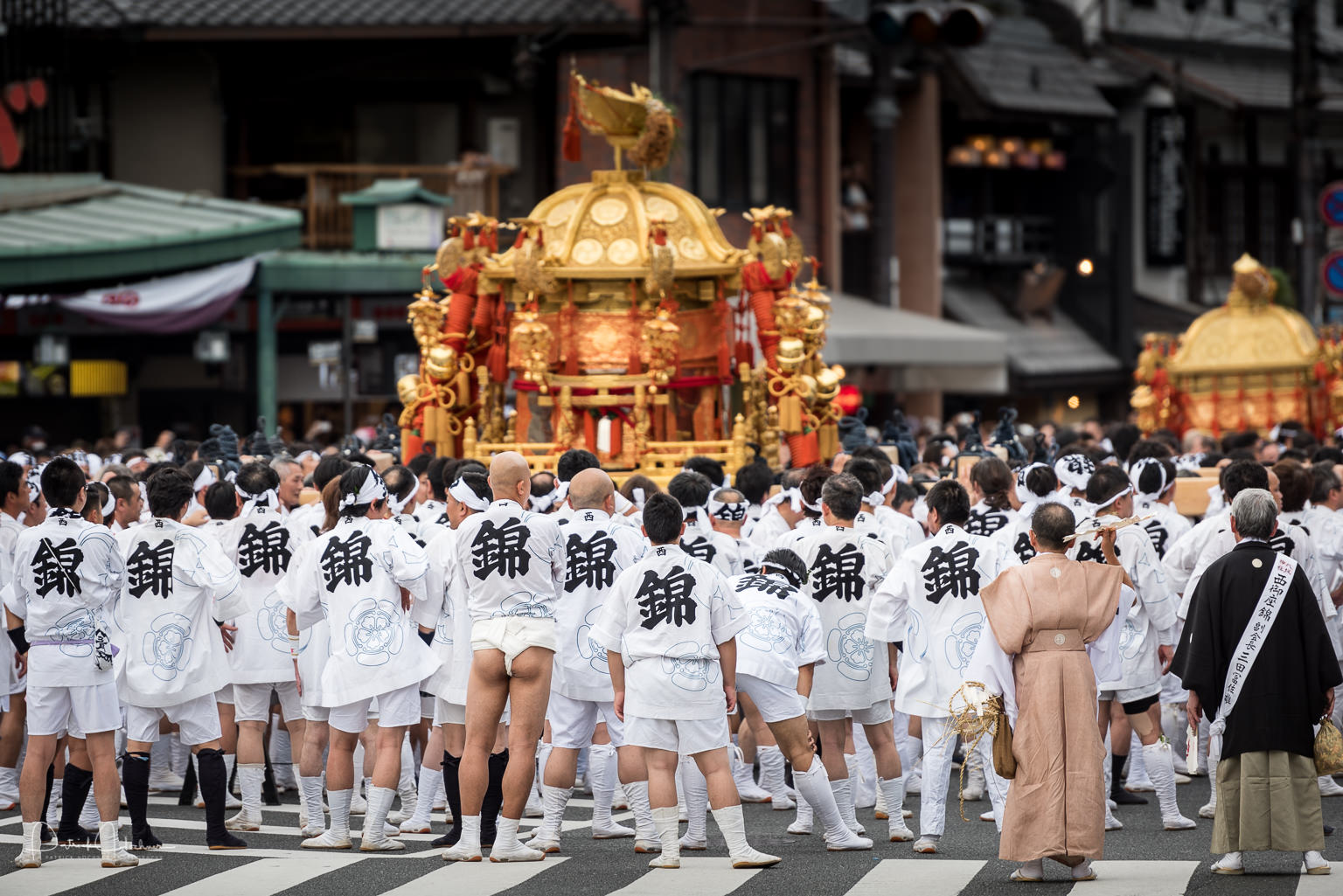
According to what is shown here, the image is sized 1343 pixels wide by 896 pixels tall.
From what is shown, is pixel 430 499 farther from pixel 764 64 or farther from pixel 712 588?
pixel 764 64

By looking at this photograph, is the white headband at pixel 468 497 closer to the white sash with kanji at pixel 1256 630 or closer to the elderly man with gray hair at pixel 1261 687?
the elderly man with gray hair at pixel 1261 687

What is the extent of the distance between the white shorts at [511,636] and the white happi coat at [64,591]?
178cm

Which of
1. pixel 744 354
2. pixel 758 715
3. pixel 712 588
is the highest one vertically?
pixel 744 354

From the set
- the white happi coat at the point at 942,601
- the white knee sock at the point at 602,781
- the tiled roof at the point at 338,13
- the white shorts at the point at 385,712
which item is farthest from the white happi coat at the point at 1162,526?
the tiled roof at the point at 338,13

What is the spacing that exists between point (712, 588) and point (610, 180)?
792 centimetres

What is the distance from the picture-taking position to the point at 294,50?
26.2 metres

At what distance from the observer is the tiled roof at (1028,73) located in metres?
32.0

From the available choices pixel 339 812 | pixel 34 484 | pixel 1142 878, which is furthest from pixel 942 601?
pixel 34 484

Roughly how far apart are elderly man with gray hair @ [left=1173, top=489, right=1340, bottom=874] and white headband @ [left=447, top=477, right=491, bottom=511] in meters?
3.38

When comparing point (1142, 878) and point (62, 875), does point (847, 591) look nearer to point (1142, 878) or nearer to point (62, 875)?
point (1142, 878)

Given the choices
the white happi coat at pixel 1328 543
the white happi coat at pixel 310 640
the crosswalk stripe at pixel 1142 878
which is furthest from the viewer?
the white happi coat at pixel 1328 543

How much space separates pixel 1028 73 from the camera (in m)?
33.4

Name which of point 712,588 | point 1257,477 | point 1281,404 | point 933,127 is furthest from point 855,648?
point 933,127

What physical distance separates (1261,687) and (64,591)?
5368mm
